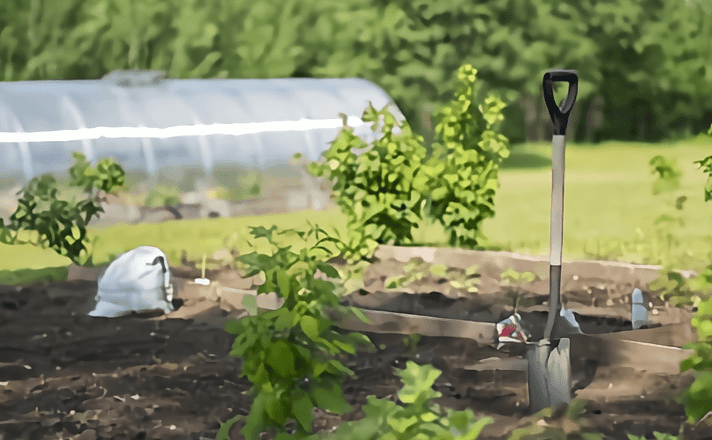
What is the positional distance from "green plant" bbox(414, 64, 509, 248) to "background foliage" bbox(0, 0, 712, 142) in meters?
8.59

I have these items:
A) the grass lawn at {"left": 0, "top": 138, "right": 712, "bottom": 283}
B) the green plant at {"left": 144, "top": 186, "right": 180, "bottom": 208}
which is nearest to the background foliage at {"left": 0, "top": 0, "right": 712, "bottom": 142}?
the grass lawn at {"left": 0, "top": 138, "right": 712, "bottom": 283}

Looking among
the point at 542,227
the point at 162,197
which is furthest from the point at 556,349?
the point at 162,197

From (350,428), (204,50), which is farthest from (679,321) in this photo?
(204,50)

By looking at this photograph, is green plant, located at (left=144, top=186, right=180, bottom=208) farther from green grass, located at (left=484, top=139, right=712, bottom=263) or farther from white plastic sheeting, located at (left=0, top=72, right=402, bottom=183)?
green grass, located at (left=484, top=139, right=712, bottom=263)

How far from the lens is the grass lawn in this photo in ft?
25.7

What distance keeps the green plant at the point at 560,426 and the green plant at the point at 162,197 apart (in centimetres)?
745

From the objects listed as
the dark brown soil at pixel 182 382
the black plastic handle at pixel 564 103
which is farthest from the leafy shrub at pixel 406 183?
the black plastic handle at pixel 564 103

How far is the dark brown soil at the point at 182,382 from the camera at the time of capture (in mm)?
3900

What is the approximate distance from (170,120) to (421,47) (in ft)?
24.8

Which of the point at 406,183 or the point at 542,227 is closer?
the point at 406,183

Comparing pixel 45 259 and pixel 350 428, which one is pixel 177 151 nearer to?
pixel 45 259

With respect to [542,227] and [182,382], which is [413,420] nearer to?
[182,382]

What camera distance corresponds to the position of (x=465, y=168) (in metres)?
7.33

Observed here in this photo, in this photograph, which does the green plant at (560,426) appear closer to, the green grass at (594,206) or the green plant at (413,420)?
the green plant at (413,420)
